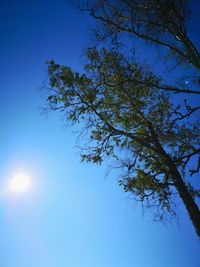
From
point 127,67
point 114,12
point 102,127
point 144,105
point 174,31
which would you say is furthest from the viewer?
point 144,105

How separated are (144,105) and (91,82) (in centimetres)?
300

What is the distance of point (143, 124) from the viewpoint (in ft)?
36.6

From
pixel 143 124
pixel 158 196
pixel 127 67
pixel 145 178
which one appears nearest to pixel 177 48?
pixel 127 67

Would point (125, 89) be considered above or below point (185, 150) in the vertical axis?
above

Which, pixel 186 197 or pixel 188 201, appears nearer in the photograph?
pixel 188 201

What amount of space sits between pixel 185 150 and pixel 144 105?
3098 mm

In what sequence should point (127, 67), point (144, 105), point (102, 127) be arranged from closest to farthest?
1. point (127, 67)
2. point (102, 127)
3. point (144, 105)

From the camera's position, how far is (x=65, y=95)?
34.2ft

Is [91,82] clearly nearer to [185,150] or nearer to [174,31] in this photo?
[174,31]

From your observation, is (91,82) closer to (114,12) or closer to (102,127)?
(102,127)

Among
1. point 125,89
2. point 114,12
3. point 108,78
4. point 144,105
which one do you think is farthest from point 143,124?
point 114,12

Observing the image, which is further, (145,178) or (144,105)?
(144,105)

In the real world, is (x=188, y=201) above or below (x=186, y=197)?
below

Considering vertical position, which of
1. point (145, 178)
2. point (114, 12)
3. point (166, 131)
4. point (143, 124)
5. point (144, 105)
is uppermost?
point (114, 12)
